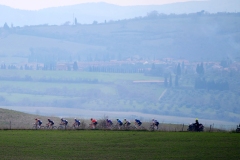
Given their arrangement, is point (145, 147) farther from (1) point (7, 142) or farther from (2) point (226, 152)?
(1) point (7, 142)

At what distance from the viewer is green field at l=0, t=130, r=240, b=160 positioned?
117 feet

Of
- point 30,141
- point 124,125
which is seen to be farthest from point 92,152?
point 124,125

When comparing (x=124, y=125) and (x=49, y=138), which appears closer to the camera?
(x=49, y=138)

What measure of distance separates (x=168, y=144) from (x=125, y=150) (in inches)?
163

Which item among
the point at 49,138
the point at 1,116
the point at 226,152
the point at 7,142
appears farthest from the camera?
the point at 1,116

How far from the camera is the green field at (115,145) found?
3556cm

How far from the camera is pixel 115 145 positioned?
39.8 metres

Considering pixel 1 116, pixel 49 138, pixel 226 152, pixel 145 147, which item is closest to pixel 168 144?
pixel 145 147

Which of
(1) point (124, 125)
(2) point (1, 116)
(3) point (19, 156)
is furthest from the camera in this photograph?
(2) point (1, 116)

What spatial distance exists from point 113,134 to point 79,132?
3171 mm

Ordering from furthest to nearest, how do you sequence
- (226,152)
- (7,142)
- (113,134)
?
1. (113,134)
2. (7,142)
3. (226,152)

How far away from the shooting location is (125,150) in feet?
123

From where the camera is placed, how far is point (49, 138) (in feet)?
140

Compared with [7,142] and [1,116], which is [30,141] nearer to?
[7,142]
